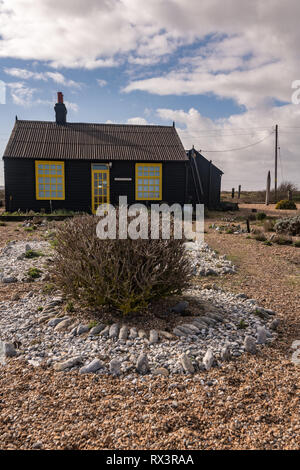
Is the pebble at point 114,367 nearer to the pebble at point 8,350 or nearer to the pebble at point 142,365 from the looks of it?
the pebble at point 142,365

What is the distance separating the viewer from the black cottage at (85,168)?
18156mm

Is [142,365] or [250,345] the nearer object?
[142,365]

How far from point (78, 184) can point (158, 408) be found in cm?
1665

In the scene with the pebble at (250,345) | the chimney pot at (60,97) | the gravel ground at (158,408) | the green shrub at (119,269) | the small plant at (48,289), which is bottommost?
the gravel ground at (158,408)

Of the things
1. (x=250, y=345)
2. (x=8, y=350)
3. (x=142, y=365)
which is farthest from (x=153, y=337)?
(x=8, y=350)

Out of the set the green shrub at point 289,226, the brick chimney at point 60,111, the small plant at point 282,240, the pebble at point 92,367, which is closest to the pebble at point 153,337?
the pebble at point 92,367

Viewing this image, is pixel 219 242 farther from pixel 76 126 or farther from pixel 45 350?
pixel 76 126

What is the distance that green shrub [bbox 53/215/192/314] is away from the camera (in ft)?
13.6

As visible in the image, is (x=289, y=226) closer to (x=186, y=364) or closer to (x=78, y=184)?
(x=186, y=364)

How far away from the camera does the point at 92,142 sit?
63.7ft

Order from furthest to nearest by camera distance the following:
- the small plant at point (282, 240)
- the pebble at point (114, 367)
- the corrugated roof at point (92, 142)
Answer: the corrugated roof at point (92, 142) → the small plant at point (282, 240) → the pebble at point (114, 367)

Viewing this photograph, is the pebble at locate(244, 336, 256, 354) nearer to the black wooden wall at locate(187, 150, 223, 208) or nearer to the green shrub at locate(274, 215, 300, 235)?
Result: the green shrub at locate(274, 215, 300, 235)
